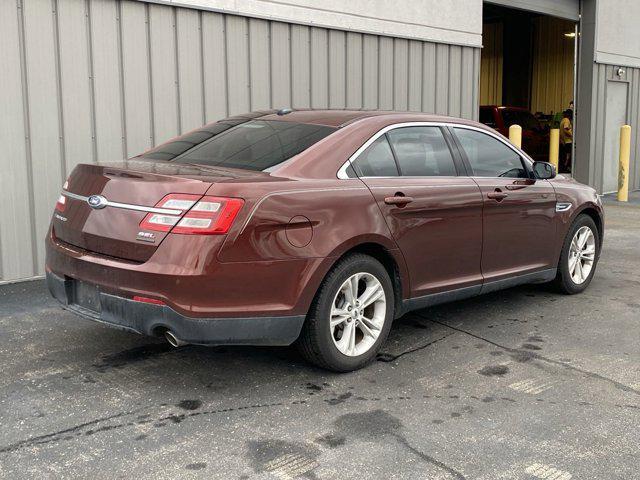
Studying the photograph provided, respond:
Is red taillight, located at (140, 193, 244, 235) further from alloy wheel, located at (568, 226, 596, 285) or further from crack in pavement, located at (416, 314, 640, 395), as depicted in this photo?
alloy wheel, located at (568, 226, 596, 285)

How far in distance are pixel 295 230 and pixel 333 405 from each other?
0.94 meters

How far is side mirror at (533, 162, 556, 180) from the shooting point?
5938 millimetres

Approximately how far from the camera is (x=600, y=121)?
1483 centimetres

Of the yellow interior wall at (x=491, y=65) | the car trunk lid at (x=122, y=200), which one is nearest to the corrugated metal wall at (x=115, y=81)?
the car trunk lid at (x=122, y=200)

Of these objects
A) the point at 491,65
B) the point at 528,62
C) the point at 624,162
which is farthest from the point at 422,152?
the point at 491,65

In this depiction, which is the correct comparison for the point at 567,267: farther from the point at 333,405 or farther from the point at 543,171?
the point at 333,405

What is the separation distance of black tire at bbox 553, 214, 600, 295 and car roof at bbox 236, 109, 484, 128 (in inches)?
65.6

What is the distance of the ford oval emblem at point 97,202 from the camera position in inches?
162

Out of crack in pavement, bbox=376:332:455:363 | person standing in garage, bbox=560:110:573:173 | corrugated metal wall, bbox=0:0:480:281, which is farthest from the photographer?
person standing in garage, bbox=560:110:573:173

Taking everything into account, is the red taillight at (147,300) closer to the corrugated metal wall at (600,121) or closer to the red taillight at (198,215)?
the red taillight at (198,215)

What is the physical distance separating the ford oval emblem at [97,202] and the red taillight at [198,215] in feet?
1.31

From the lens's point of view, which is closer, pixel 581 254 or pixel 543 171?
pixel 543 171

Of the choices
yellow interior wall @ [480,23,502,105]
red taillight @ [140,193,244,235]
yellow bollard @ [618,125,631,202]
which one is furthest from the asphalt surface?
yellow interior wall @ [480,23,502,105]

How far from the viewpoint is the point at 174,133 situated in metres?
7.87
